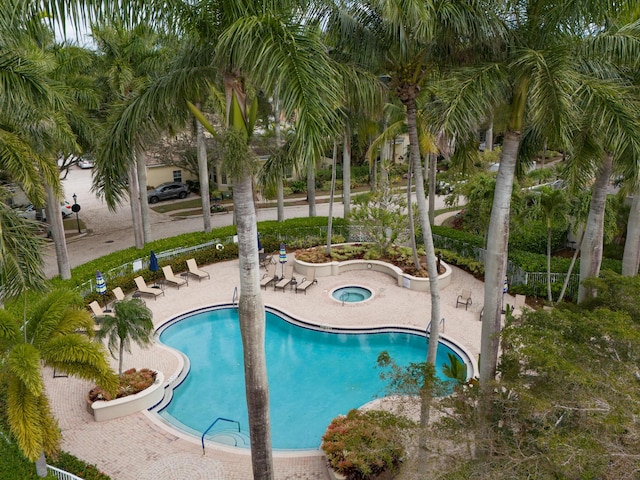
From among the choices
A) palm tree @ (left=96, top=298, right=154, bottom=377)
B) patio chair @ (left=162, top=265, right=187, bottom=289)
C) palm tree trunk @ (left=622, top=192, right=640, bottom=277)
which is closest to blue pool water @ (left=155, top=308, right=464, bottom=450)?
patio chair @ (left=162, top=265, right=187, bottom=289)

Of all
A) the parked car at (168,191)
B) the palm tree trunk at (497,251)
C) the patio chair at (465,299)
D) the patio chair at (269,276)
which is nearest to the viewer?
the palm tree trunk at (497,251)

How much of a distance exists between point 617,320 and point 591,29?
556 cm

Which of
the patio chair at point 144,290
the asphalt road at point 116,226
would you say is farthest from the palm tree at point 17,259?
the asphalt road at point 116,226

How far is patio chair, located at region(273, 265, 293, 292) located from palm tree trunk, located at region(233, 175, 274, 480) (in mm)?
11398

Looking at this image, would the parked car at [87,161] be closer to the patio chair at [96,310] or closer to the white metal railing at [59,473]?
the patio chair at [96,310]

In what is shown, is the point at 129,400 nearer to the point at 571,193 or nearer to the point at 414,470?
the point at 414,470

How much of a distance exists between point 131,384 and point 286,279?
8.45 meters

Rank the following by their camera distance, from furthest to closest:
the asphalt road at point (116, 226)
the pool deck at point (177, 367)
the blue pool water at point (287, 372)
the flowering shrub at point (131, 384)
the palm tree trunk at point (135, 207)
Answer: the asphalt road at point (116, 226) < the palm tree trunk at point (135, 207) < the blue pool water at point (287, 372) < the flowering shrub at point (131, 384) < the pool deck at point (177, 367)

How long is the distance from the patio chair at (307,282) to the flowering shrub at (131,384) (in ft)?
23.9

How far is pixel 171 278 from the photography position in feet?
67.7

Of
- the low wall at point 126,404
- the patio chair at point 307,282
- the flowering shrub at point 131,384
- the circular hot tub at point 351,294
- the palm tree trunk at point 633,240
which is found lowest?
the low wall at point 126,404

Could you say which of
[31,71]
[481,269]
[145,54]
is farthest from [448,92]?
[145,54]

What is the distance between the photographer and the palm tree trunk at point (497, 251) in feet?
32.9

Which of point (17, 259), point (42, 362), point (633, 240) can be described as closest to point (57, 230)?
point (42, 362)
